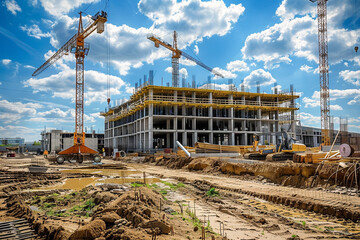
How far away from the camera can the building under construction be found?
44312 millimetres

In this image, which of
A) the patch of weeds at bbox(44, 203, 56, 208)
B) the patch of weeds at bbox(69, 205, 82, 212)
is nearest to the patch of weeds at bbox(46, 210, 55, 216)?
the patch of weeds at bbox(69, 205, 82, 212)

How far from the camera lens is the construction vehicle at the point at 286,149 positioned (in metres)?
20.5

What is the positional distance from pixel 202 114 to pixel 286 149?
2946 centimetres

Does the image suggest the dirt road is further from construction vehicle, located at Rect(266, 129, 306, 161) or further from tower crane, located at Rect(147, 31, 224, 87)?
tower crane, located at Rect(147, 31, 224, 87)

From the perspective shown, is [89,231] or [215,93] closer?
[89,231]

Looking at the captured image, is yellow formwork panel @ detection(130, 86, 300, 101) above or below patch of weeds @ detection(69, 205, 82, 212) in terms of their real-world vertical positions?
above

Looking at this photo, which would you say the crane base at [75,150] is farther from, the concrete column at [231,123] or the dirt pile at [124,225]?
the concrete column at [231,123]

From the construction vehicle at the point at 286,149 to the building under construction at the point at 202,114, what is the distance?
70.6 ft

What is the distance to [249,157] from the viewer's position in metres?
23.7

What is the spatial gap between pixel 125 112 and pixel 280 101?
3484 cm

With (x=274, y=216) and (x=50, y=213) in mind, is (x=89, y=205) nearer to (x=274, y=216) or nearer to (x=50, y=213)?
(x=50, y=213)

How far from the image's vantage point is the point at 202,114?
50.0m

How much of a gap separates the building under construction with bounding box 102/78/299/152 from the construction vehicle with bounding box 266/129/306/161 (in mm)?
21517

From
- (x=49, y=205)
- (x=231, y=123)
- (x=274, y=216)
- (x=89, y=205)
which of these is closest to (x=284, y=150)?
(x=274, y=216)
